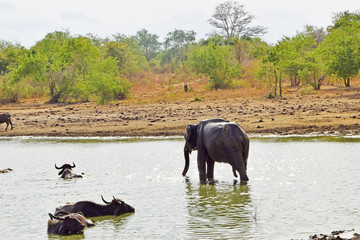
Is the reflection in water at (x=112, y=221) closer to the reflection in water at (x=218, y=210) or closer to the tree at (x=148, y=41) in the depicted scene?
the reflection in water at (x=218, y=210)

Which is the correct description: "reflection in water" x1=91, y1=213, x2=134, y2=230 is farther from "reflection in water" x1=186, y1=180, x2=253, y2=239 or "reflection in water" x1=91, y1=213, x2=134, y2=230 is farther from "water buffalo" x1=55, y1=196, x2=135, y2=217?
"reflection in water" x1=186, y1=180, x2=253, y2=239

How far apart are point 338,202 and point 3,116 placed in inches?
814

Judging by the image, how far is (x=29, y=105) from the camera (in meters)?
40.3

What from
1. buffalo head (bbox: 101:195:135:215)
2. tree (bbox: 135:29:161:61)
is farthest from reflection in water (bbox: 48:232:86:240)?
tree (bbox: 135:29:161:61)

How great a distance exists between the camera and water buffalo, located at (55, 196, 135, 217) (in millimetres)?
9422

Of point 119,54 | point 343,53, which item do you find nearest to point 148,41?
point 119,54

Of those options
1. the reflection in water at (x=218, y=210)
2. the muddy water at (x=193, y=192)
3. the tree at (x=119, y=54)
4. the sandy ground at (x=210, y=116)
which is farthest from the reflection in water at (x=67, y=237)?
the tree at (x=119, y=54)

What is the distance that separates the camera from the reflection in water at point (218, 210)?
27.7 feet

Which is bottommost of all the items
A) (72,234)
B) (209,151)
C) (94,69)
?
(72,234)

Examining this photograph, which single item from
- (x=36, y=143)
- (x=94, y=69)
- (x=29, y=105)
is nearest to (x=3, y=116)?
(x=36, y=143)

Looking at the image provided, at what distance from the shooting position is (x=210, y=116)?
1035 inches

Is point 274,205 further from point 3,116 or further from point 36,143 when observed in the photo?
point 3,116

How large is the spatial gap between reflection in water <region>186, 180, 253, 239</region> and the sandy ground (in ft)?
34.8

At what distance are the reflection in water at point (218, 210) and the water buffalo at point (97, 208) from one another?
3.77ft
